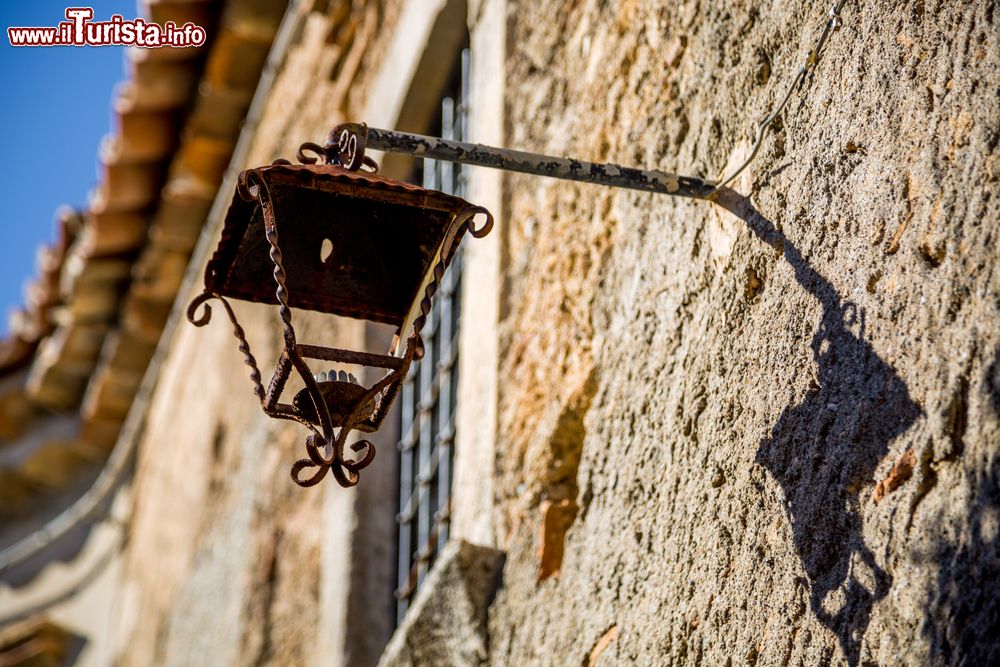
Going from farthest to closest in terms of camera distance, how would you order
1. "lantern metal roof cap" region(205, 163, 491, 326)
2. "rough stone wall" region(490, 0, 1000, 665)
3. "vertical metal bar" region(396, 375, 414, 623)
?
"vertical metal bar" region(396, 375, 414, 623) → "lantern metal roof cap" region(205, 163, 491, 326) → "rough stone wall" region(490, 0, 1000, 665)

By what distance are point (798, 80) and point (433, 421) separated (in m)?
1.73

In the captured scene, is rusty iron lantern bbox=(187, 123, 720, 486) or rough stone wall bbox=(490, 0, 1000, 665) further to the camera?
rusty iron lantern bbox=(187, 123, 720, 486)

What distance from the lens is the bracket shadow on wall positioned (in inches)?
56.8

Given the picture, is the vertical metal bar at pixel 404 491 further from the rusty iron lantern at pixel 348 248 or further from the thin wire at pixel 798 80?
the thin wire at pixel 798 80

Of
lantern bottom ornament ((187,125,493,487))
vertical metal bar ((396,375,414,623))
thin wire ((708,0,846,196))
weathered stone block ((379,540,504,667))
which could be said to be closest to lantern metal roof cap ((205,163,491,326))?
lantern bottom ornament ((187,125,493,487))

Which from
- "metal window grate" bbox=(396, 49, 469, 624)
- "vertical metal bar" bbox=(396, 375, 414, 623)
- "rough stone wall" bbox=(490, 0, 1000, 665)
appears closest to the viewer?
"rough stone wall" bbox=(490, 0, 1000, 665)

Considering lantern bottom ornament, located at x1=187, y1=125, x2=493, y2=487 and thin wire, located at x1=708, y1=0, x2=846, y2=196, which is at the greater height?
thin wire, located at x1=708, y1=0, x2=846, y2=196

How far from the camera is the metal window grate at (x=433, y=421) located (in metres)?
2.83

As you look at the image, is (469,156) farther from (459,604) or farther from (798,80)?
(459,604)

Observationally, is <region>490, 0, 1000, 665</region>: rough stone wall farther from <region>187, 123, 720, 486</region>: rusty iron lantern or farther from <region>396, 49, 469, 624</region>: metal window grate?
<region>396, 49, 469, 624</region>: metal window grate

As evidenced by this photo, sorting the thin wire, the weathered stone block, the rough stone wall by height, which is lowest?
the weathered stone block

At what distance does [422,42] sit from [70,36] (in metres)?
0.96

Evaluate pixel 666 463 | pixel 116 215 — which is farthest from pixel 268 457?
pixel 666 463

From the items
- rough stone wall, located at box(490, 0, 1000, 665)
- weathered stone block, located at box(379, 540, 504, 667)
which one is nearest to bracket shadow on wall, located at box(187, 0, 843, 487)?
rough stone wall, located at box(490, 0, 1000, 665)
